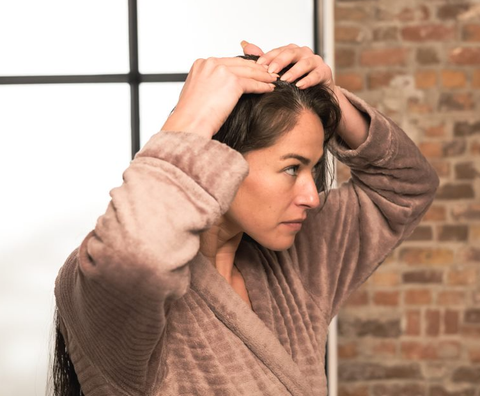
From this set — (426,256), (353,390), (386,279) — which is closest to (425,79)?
(426,256)

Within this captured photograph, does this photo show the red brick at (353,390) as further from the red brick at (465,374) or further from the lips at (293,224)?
the lips at (293,224)

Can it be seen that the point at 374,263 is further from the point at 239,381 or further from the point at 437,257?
the point at 437,257

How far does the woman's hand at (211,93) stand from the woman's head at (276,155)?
72 millimetres

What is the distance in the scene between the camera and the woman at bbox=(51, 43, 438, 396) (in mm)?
830

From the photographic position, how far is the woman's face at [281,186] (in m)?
1.08

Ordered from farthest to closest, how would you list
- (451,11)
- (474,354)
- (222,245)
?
1. (474,354)
2. (451,11)
3. (222,245)

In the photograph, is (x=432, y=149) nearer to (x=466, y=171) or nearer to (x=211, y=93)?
(x=466, y=171)

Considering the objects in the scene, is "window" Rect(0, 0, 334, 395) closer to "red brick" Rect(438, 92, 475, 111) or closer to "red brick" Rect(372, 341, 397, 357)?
"red brick" Rect(438, 92, 475, 111)

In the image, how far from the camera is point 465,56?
2.44 meters

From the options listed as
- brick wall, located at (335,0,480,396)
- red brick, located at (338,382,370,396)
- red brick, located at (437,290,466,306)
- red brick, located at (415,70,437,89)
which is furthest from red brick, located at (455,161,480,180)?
red brick, located at (338,382,370,396)

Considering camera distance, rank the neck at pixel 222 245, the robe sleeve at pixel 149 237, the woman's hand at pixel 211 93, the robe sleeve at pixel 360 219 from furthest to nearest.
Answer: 1. the robe sleeve at pixel 360 219
2. the neck at pixel 222 245
3. the woman's hand at pixel 211 93
4. the robe sleeve at pixel 149 237

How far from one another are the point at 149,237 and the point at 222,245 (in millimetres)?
439

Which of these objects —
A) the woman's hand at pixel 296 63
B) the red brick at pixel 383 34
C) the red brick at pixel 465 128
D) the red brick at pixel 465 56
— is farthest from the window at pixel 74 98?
the woman's hand at pixel 296 63

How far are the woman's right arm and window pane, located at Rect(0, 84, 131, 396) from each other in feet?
5.45
